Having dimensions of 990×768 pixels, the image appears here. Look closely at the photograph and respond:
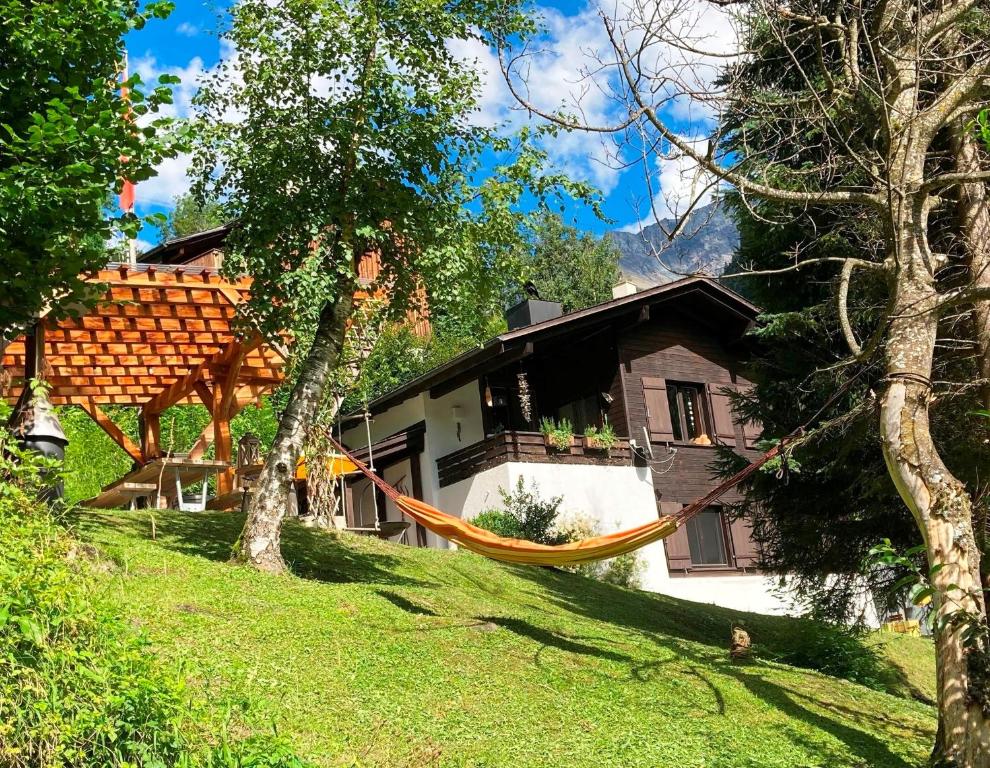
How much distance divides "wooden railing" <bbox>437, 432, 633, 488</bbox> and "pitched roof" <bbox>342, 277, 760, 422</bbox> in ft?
4.10

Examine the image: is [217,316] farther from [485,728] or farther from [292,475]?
[485,728]

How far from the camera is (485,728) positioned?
17.5 ft

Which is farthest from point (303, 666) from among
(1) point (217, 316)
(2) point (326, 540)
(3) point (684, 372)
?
(3) point (684, 372)

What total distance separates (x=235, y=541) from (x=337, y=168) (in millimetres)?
3291

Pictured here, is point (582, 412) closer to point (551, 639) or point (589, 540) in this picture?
point (551, 639)

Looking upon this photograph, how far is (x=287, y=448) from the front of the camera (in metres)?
7.98

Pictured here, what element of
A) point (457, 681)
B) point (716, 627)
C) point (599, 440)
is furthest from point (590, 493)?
point (457, 681)

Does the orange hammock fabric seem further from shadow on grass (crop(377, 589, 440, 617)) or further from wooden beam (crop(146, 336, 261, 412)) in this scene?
wooden beam (crop(146, 336, 261, 412))

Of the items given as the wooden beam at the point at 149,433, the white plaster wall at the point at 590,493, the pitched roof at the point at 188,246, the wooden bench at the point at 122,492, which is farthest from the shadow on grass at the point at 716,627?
the pitched roof at the point at 188,246

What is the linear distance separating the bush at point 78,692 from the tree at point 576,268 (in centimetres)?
2791

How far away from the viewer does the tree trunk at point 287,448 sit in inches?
307

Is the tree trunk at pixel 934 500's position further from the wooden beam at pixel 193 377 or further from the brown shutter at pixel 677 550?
the brown shutter at pixel 677 550

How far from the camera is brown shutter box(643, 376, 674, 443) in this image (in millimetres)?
17203

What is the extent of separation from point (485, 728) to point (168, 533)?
4.65 meters
